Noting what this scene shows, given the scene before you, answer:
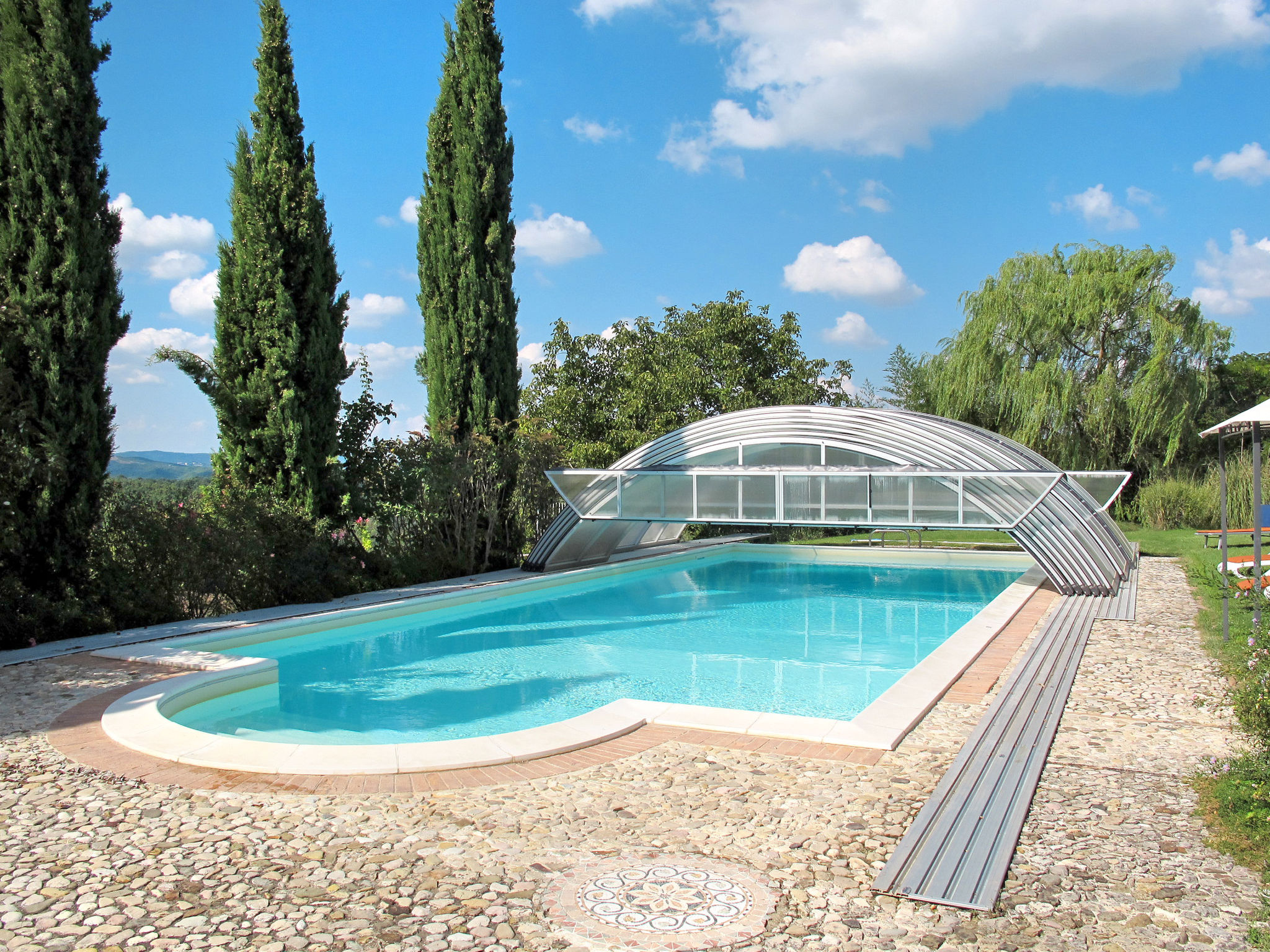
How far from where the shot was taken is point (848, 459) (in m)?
14.6

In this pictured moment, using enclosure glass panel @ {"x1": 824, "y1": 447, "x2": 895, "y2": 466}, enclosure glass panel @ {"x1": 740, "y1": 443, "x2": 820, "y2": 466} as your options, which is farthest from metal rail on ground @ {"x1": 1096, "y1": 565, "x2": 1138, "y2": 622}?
enclosure glass panel @ {"x1": 740, "y1": 443, "x2": 820, "y2": 466}

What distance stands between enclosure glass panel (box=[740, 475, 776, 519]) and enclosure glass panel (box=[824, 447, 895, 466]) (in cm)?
105

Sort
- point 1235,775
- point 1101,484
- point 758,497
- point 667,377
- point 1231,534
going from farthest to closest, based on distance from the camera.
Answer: point 667,377 < point 1231,534 < point 758,497 < point 1101,484 < point 1235,775

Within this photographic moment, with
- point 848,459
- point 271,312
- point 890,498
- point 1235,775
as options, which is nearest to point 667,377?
point 848,459

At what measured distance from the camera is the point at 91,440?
9.34 metres

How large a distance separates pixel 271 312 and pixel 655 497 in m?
6.91

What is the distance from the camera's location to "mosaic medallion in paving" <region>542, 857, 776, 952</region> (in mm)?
3045

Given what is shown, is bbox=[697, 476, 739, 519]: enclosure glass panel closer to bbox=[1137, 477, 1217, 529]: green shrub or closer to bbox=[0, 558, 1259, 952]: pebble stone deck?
bbox=[0, 558, 1259, 952]: pebble stone deck

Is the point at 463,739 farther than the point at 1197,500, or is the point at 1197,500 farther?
the point at 1197,500

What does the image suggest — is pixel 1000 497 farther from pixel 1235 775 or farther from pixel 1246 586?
pixel 1235 775

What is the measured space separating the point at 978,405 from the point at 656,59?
1219 cm

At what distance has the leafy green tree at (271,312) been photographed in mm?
11719

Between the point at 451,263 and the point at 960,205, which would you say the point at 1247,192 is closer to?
the point at 960,205

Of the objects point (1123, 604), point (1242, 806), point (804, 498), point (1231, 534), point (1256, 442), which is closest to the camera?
point (1242, 806)
